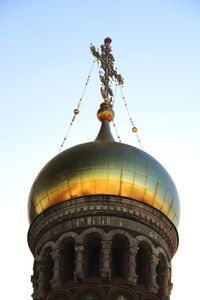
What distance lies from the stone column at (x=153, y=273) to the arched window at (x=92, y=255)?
4.17 feet

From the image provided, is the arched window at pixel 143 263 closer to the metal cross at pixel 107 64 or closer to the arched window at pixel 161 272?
the arched window at pixel 161 272

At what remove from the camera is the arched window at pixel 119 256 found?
20.4 metres

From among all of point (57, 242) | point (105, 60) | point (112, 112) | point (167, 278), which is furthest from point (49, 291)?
point (105, 60)

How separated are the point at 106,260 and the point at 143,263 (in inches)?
47.8

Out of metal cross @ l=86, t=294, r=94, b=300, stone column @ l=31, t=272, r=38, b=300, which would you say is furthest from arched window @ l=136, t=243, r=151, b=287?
stone column @ l=31, t=272, r=38, b=300

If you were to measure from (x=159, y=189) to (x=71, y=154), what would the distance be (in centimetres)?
245

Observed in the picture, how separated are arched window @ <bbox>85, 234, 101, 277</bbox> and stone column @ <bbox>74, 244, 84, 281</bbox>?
199 millimetres

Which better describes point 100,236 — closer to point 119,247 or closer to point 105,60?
point 119,247

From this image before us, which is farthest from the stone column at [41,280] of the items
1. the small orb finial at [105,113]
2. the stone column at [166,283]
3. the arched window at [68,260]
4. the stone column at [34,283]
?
the small orb finial at [105,113]

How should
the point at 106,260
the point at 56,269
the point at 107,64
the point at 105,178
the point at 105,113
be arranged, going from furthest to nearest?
1. the point at 107,64
2. the point at 105,113
3. the point at 105,178
4. the point at 56,269
5. the point at 106,260

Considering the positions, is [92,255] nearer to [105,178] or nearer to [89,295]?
[89,295]

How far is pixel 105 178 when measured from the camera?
21.1m

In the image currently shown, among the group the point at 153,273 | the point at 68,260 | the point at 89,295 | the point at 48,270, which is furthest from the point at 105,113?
the point at 89,295

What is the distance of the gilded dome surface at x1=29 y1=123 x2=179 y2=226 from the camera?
21078 millimetres
